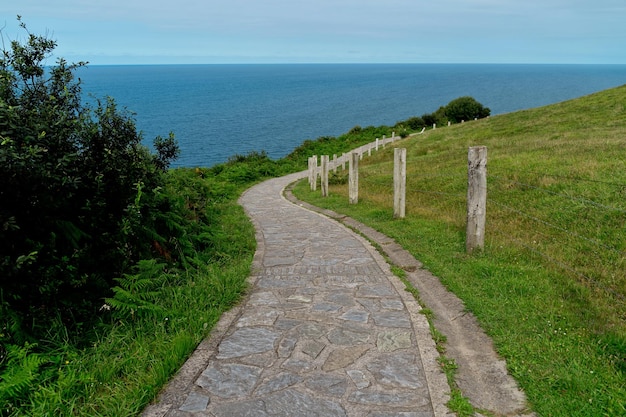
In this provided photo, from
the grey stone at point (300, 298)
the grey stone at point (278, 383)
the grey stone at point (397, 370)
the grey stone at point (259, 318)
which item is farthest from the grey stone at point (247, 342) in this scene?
the grey stone at point (397, 370)

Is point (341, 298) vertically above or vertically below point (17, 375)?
below

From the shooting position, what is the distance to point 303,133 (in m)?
77.8

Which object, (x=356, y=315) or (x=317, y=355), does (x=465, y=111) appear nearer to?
(x=356, y=315)

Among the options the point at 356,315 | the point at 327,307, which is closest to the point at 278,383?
the point at 356,315

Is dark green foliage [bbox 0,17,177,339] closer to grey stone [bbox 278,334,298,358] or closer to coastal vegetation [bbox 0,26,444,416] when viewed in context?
coastal vegetation [bbox 0,26,444,416]

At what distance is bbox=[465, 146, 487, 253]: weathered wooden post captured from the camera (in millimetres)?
7391

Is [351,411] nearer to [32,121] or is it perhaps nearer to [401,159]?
[32,121]

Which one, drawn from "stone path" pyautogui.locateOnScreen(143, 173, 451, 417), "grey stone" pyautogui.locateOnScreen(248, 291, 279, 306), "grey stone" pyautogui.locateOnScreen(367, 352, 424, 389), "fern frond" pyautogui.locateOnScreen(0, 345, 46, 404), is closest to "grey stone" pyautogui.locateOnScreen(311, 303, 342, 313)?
"stone path" pyautogui.locateOnScreen(143, 173, 451, 417)

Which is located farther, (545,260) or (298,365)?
(545,260)

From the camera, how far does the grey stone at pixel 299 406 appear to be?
3.52 meters

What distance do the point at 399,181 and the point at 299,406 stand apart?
26.2 ft

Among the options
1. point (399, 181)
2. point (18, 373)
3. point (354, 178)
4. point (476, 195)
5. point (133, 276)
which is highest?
point (476, 195)

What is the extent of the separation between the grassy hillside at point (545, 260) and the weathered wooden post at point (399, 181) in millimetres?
276

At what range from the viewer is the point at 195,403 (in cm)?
367
